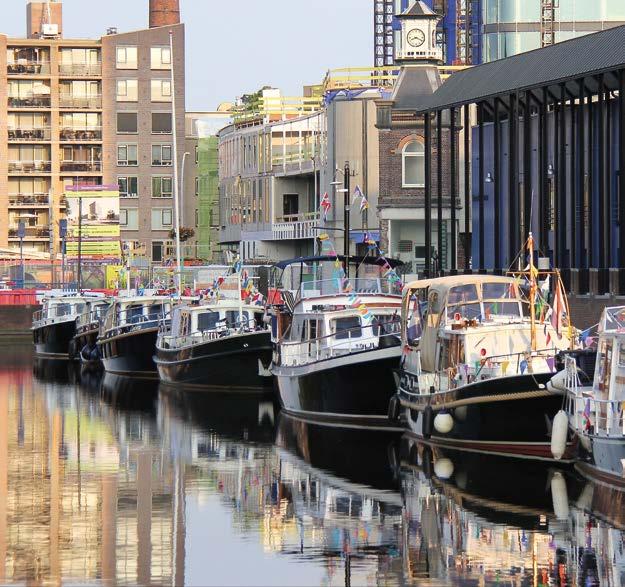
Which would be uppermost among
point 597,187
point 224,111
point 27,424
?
point 224,111

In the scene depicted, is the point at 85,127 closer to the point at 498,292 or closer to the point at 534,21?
the point at 534,21

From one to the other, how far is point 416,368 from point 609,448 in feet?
33.2

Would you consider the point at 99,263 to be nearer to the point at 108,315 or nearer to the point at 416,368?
the point at 108,315

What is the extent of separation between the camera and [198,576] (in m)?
24.4

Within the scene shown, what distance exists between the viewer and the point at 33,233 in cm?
13925

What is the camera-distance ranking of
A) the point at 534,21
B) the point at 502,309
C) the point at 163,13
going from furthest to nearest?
the point at 163,13
the point at 534,21
the point at 502,309

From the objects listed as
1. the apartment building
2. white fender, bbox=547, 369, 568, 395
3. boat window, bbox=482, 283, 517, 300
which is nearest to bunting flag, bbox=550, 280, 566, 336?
boat window, bbox=482, 283, 517, 300

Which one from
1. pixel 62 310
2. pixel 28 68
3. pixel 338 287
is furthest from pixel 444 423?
pixel 28 68

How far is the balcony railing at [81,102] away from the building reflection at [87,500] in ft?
286

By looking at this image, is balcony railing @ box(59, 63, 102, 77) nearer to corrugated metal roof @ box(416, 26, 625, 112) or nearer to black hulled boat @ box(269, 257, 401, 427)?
corrugated metal roof @ box(416, 26, 625, 112)

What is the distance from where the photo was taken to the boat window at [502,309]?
131 ft

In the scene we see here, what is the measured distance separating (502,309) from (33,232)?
336ft

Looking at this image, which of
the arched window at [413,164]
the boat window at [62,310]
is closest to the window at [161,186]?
the boat window at [62,310]

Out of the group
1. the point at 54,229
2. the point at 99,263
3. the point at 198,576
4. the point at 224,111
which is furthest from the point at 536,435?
the point at 224,111
